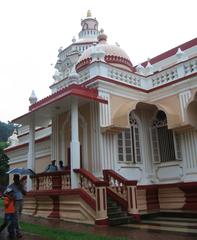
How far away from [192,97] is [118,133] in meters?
2.78

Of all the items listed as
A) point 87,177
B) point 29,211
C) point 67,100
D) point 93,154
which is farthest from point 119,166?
point 29,211

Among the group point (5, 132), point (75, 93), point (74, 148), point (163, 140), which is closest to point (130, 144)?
point (163, 140)

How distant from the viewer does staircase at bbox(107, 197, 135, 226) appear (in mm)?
7866

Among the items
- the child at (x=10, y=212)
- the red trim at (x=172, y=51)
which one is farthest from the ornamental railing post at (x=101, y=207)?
the red trim at (x=172, y=51)

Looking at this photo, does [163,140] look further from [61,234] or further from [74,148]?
[61,234]

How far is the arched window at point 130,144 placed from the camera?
1041 cm

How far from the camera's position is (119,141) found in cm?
1046

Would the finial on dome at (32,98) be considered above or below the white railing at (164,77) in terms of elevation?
below

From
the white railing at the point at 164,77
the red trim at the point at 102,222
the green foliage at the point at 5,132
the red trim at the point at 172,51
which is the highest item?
the green foliage at the point at 5,132

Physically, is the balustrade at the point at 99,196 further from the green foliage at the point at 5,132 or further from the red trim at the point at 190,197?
the green foliage at the point at 5,132

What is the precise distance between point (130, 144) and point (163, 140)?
137 centimetres

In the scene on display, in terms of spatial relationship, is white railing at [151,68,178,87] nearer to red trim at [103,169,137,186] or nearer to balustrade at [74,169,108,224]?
red trim at [103,169,137,186]

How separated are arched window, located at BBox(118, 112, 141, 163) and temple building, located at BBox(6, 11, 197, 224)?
37 mm

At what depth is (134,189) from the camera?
8555mm
